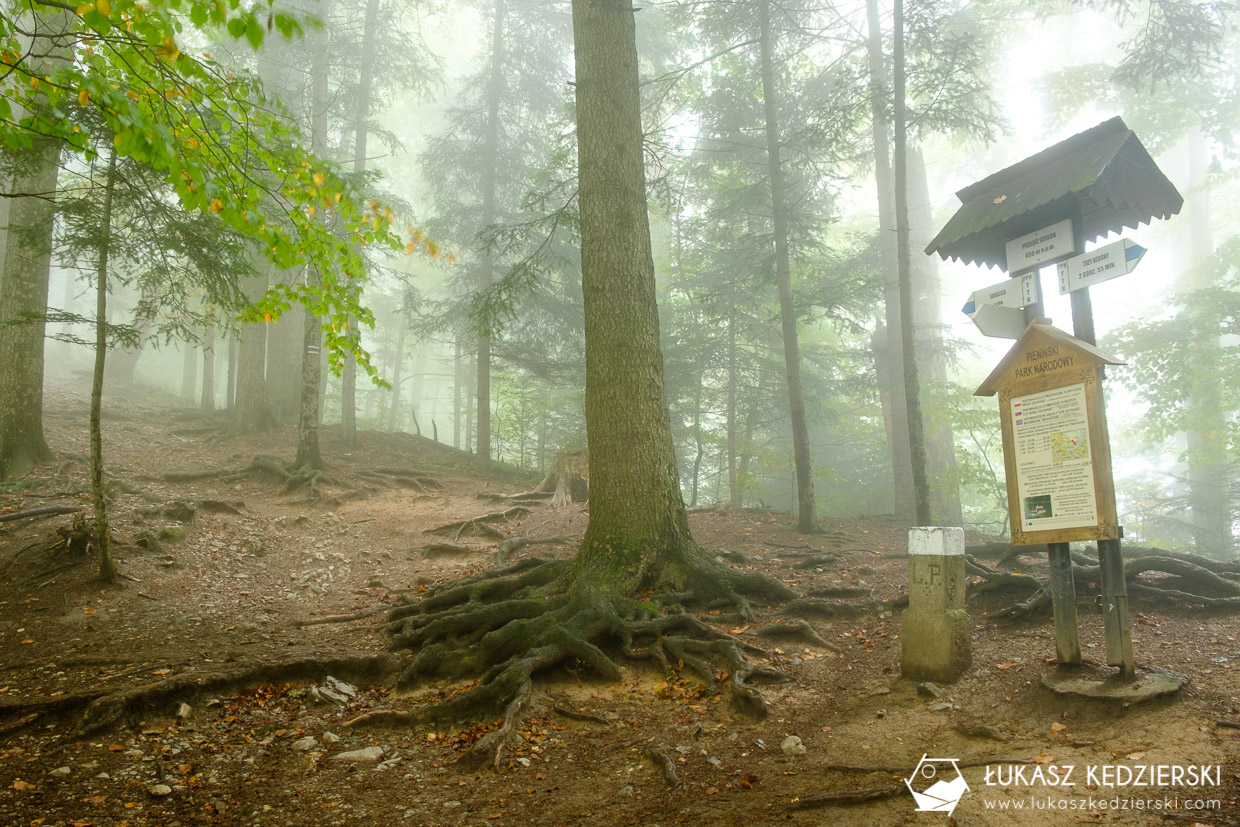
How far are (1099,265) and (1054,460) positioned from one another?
4.45ft

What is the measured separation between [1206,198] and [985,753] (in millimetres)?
31148

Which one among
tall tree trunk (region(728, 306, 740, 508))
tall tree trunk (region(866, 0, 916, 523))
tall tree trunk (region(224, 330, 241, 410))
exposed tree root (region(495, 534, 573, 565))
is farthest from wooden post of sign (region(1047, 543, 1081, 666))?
tall tree trunk (region(224, 330, 241, 410))

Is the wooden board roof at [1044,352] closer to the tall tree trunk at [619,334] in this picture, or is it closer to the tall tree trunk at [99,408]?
the tall tree trunk at [619,334]

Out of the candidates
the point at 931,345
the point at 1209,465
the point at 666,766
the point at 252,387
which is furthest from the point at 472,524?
the point at 1209,465

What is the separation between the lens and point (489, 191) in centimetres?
1759

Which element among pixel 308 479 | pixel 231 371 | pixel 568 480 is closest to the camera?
pixel 308 479

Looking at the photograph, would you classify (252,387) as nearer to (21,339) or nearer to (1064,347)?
(21,339)

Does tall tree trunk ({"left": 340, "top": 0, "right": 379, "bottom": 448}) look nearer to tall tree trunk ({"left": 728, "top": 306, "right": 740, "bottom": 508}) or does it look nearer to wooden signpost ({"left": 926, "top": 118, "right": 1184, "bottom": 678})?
tall tree trunk ({"left": 728, "top": 306, "right": 740, "bottom": 508})

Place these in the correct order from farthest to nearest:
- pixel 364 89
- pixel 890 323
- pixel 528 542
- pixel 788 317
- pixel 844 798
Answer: pixel 364 89
pixel 890 323
pixel 788 317
pixel 528 542
pixel 844 798

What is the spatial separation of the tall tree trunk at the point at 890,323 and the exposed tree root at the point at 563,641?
9598mm

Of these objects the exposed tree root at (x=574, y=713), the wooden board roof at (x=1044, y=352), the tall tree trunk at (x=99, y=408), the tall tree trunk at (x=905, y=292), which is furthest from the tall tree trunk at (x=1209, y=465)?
the tall tree trunk at (x=99, y=408)

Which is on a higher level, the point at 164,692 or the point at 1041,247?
the point at 1041,247

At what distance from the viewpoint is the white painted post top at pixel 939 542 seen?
15.4 ft

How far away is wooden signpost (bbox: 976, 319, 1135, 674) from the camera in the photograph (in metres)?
4.18
